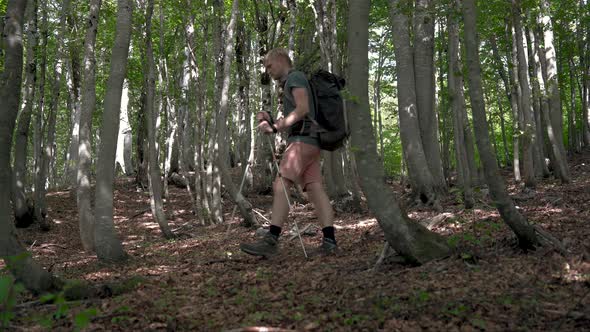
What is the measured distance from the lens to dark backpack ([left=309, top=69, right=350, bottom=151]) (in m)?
4.95

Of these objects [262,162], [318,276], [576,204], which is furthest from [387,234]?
[262,162]

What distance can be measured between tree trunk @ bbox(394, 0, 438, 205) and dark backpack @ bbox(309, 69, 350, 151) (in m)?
3.75

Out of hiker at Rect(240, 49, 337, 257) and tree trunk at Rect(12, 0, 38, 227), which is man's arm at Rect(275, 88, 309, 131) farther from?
tree trunk at Rect(12, 0, 38, 227)

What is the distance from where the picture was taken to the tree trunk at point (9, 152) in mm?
3691

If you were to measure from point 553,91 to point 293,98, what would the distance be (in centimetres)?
1039

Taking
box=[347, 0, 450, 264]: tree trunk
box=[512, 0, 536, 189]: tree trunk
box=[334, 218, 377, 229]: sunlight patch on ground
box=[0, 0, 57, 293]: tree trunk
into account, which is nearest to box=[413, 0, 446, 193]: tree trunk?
box=[334, 218, 377, 229]: sunlight patch on ground

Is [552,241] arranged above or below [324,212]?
below

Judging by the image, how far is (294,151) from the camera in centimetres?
502

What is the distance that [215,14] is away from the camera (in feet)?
35.7

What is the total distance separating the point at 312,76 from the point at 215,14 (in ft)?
21.6

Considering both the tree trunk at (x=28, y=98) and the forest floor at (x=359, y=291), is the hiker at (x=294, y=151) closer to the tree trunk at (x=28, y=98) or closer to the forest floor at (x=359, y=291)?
the forest floor at (x=359, y=291)

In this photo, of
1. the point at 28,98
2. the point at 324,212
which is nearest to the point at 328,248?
the point at 324,212

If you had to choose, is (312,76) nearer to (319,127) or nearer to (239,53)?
(319,127)

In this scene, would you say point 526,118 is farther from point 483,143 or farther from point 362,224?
point 483,143
